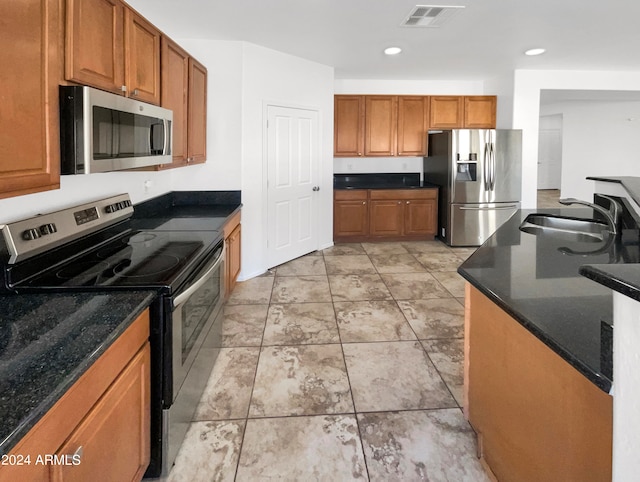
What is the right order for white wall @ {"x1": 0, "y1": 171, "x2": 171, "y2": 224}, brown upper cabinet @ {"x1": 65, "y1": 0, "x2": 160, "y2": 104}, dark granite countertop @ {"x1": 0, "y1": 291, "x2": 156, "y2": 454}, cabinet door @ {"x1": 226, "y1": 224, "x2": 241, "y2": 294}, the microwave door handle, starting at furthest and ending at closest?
cabinet door @ {"x1": 226, "y1": 224, "x2": 241, "y2": 294} → the microwave door handle → white wall @ {"x1": 0, "y1": 171, "x2": 171, "y2": 224} → brown upper cabinet @ {"x1": 65, "y1": 0, "x2": 160, "y2": 104} → dark granite countertop @ {"x1": 0, "y1": 291, "x2": 156, "y2": 454}

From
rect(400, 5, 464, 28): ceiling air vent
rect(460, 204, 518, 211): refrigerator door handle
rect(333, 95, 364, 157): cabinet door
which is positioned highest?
rect(400, 5, 464, 28): ceiling air vent

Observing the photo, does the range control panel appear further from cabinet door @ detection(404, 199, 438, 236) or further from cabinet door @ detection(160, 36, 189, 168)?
cabinet door @ detection(404, 199, 438, 236)

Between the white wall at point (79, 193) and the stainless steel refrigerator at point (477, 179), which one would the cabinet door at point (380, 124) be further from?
the white wall at point (79, 193)

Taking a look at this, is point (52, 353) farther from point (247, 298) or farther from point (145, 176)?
point (247, 298)

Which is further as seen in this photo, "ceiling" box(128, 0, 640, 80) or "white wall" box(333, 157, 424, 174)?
"white wall" box(333, 157, 424, 174)

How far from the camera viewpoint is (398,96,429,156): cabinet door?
21.0ft

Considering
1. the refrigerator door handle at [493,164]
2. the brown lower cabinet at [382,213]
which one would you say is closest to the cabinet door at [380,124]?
the brown lower cabinet at [382,213]

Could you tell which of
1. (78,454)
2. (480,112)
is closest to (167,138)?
(78,454)

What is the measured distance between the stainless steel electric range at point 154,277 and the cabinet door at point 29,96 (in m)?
0.30

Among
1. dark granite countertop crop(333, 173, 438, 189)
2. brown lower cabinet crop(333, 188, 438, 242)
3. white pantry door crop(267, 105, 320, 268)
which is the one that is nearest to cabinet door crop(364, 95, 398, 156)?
dark granite countertop crop(333, 173, 438, 189)

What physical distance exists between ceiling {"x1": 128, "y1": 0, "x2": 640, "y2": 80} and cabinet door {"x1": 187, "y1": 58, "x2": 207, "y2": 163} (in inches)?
Result: 15.7

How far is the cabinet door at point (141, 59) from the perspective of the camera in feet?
7.29

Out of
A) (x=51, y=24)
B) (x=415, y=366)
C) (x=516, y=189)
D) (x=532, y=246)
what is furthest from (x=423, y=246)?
(x=51, y=24)

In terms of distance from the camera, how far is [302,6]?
333cm
